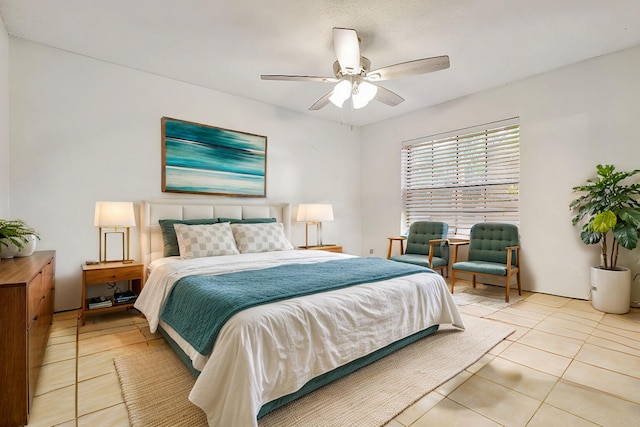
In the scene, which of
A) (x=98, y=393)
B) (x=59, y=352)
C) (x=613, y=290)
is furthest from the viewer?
(x=613, y=290)

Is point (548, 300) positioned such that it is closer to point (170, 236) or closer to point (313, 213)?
point (313, 213)

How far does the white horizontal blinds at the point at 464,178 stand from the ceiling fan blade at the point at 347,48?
2.65 metres

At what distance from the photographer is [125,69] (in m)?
3.45

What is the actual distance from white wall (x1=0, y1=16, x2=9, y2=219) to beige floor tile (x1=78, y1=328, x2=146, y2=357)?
141 centimetres

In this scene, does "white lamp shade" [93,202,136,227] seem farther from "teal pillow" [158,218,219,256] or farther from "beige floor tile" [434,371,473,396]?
"beige floor tile" [434,371,473,396]

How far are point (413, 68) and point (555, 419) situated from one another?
99.3 inches

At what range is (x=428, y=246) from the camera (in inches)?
175

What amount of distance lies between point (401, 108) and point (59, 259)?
15.9 feet

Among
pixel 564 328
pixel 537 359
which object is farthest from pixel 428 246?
pixel 537 359

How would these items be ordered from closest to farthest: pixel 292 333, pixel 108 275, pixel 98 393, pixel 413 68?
pixel 292 333
pixel 98 393
pixel 413 68
pixel 108 275

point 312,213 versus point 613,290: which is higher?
point 312,213

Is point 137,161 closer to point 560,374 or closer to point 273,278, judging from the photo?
point 273,278

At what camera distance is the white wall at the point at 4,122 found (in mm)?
2656

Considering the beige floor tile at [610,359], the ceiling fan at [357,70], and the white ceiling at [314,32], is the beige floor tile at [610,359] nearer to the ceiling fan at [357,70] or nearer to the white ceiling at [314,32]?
the ceiling fan at [357,70]
